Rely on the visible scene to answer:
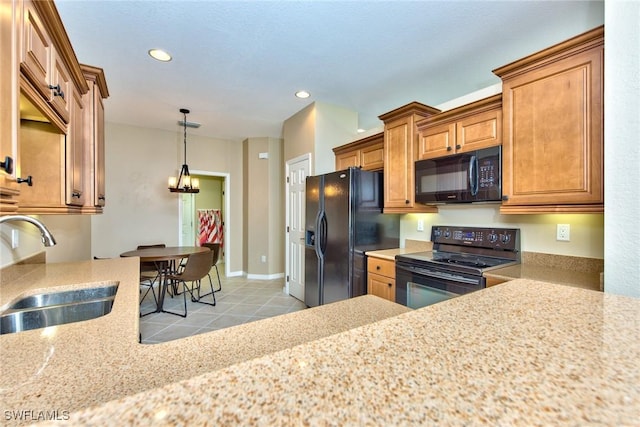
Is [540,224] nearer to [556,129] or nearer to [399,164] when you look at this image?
[556,129]

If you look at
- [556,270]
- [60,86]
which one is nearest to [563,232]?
[556,270]

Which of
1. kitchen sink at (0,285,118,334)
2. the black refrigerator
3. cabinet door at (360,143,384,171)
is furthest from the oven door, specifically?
kitchen sink at (0,285,118,334)

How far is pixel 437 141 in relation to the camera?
2480mm

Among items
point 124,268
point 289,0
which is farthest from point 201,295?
point 289,0

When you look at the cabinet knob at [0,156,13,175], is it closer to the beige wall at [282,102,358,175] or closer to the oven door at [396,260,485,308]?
the oven door at [396,260,485,308]

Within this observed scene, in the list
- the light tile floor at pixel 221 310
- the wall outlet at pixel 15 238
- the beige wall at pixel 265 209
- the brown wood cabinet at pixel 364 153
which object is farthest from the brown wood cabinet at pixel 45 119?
the beige wall at pixel 265 209

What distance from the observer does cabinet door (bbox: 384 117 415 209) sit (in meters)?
2.66

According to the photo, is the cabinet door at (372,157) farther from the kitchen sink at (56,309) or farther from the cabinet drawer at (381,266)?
the kitchen sink at (56,309)

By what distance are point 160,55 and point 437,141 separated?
8.60 ft

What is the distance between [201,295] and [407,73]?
3.97 metres

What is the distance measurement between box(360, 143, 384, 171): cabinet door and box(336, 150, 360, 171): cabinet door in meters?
0.08

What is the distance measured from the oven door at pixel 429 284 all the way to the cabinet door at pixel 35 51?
2.37m

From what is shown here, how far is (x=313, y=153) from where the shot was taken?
3.62m

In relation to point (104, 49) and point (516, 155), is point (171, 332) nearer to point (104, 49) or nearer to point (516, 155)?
point (104, 49)
